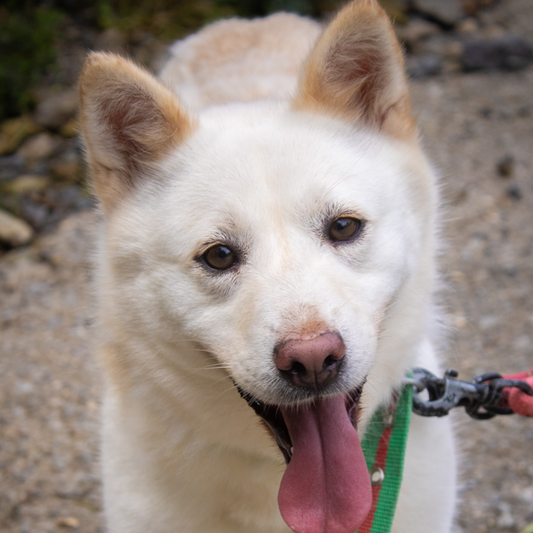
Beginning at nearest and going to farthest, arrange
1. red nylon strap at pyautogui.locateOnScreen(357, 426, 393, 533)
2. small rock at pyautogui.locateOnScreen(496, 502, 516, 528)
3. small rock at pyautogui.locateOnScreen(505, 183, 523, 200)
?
red nylon strap at pyautogui.locateOnScreen(357, 426, 393, 533) → small rock at pyautogui.locateOnScreen(496, 502, 516, 528) → small rock at pyautogui.locateOnScreen(505, 183, 523, 200)

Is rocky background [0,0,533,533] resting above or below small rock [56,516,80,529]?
above

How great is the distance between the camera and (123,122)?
7.29 ft

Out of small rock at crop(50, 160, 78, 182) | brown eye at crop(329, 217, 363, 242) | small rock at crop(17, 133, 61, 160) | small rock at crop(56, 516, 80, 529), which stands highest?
brown eye at crop(329, 217, 363, 242)

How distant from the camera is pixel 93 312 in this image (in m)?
2.48

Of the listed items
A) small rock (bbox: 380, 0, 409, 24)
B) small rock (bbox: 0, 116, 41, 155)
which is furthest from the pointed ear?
small rock (bbox: 380, 0, 409, 24)

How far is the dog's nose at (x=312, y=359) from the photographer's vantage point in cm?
164

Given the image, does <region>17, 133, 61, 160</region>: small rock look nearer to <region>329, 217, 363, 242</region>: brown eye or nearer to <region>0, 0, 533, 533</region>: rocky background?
<region>0, 0, 533, 533</region>: rocky background

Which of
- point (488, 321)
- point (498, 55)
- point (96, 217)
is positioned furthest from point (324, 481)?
point (498, 55)

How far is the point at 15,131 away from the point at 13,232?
1.50 meters

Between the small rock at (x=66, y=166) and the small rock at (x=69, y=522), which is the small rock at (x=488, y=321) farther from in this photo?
the small rock at (x=66, y=166)

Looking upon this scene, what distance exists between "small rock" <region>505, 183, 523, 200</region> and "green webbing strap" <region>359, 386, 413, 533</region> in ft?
11.2

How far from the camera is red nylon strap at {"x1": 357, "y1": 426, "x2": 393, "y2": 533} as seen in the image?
204 cm

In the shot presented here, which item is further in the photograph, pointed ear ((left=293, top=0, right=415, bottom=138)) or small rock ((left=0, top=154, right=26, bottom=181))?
small rock ((left=0, top=154, right=26, bottom=181))

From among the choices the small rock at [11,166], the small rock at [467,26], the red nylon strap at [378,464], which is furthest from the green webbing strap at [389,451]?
the small rock at [467,26]
